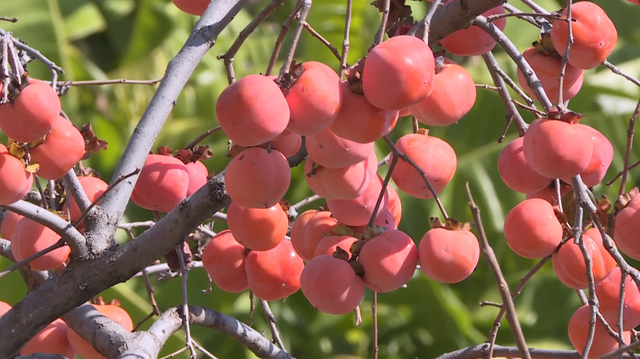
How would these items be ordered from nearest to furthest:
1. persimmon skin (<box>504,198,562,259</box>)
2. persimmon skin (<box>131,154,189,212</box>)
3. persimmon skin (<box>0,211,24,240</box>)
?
persimmon skin (<box>504,198,562,259</box>), persimmon skin (<box>131,154,189,212</box>), persimmon skin (<box>0,211,24,240</box>)

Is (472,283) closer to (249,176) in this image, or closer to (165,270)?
(165,270)

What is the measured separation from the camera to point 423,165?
980 mm

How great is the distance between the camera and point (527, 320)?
3947mm

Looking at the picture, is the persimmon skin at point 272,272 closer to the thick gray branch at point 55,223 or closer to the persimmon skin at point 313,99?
the thick gray branch at point 55,223

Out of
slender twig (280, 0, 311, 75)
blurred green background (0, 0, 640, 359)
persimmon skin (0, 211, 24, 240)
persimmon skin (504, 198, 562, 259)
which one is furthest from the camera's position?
blurred green background (0, 0, 640, 359)

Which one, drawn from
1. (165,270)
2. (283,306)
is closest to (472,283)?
(283,306)

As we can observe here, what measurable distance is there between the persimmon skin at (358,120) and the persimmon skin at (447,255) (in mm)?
204

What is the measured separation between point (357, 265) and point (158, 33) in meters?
3.44

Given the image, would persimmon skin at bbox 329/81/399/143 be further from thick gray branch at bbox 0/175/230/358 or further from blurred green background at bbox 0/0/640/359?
blurred green background at bbox 0/0/640/359

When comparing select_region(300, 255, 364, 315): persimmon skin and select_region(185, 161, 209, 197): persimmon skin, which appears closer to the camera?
select_region(300, 255, 364, 315): persimmon skin

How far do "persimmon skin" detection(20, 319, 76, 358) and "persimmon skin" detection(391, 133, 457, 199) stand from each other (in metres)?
0.60

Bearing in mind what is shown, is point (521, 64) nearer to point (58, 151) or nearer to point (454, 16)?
point (454, 16)

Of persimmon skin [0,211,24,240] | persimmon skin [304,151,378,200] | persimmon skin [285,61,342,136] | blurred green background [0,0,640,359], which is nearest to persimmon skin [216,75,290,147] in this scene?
persimmon skin [285,61,342,136]

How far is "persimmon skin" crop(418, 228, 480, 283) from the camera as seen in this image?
2.98ft
